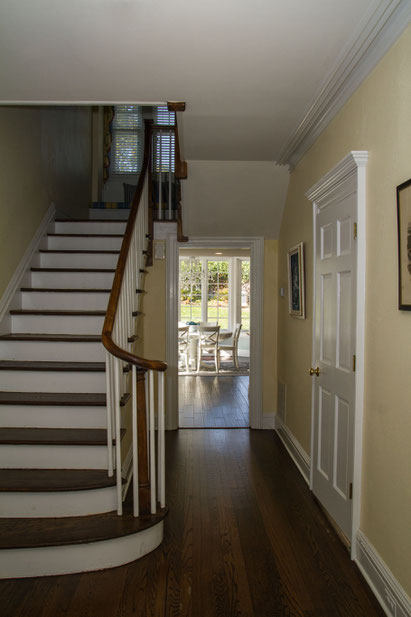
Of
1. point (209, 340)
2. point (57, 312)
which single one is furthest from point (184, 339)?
point (57, 312)

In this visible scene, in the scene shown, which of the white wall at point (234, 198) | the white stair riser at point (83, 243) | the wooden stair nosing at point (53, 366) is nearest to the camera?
the wooden stair nosing at point (53, 366)

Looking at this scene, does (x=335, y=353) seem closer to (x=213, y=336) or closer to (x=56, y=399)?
(x=56, y=399)

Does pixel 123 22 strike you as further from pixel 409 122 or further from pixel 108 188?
pixel 108 188

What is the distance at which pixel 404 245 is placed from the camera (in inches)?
75.5

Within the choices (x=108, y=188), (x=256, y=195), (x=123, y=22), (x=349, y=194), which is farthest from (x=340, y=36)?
(x=108, y=188)

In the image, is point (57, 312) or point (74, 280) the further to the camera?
point (74, 280)

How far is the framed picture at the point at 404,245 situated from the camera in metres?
1.88

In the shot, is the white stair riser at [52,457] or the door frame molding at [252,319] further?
the door frame molding at [252,319]

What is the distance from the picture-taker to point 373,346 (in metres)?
2.29

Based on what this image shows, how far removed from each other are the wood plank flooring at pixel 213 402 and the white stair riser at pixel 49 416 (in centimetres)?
220

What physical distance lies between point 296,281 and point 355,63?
1.96 m

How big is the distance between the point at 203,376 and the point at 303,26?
6.75m

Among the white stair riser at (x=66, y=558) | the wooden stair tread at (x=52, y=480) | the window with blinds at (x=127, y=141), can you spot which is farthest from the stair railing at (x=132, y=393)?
the window with blinds at (x=127, y=141)

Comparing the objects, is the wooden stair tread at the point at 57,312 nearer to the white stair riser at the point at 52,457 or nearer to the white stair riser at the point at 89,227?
the white stair riser at the point at 52,457
